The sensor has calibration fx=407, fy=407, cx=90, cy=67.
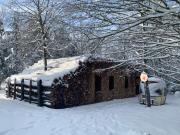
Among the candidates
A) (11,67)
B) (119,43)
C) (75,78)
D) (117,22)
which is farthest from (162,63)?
(11,67)

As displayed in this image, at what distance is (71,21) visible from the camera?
7.55 metres

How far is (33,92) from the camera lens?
22.9 meters

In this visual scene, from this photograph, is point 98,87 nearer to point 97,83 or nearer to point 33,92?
point 97,83

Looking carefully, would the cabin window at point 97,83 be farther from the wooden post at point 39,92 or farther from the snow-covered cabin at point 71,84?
the wooden post at point 39,92

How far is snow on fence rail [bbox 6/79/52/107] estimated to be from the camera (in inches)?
859

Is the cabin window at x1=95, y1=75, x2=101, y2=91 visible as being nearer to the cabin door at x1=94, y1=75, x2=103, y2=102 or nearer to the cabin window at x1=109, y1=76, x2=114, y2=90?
the cabin door at x1=94, y1=75, x2=103, y2=102

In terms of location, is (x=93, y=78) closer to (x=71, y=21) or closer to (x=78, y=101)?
(x=78, y=101)

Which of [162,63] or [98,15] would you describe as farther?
[162,63]

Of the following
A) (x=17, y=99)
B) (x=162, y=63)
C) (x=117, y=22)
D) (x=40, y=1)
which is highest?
(x=40, y=1)

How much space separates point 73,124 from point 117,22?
8635mm

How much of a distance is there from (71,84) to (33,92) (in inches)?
85.9

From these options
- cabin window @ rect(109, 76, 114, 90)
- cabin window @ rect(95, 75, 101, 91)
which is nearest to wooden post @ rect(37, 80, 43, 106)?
cabin window @ rect(95, 75, 101, 91)

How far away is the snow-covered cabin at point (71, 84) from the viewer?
2185cm

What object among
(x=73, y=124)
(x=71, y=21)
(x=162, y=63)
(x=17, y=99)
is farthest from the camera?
(x=17, y=99)
